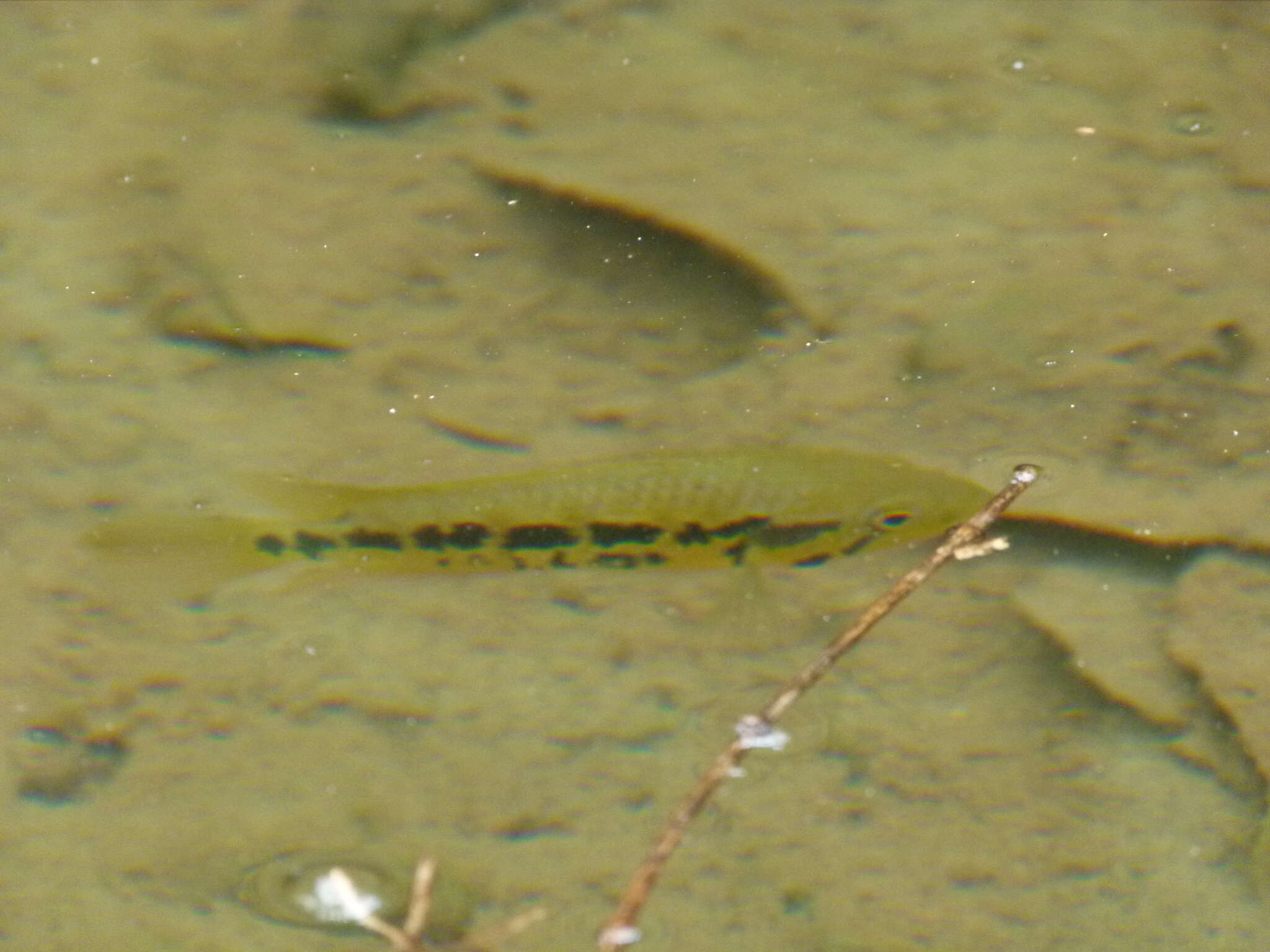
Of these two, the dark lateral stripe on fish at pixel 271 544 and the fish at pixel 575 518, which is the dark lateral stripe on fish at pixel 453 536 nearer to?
the fish at pixel 575 518

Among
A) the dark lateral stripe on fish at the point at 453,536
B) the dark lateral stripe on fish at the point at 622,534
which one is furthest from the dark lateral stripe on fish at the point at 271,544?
the dark lateral stripe on fish at the point at 622,534

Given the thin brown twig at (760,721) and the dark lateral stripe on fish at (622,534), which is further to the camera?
the dark lateral stripe on fish at (622,534)

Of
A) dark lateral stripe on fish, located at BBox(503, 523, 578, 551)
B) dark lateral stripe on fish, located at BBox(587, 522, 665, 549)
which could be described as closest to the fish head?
dark lateral stripe on fish, located at BBox(587, 522, 665, 549)

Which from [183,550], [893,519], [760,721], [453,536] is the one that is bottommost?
[183,550]

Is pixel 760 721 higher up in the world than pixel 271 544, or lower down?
higher up

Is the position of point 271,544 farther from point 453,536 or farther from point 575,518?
point 575,518

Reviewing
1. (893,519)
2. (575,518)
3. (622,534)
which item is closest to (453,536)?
(575,518)

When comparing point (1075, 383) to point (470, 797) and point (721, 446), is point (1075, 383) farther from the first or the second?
point (470, 797)
